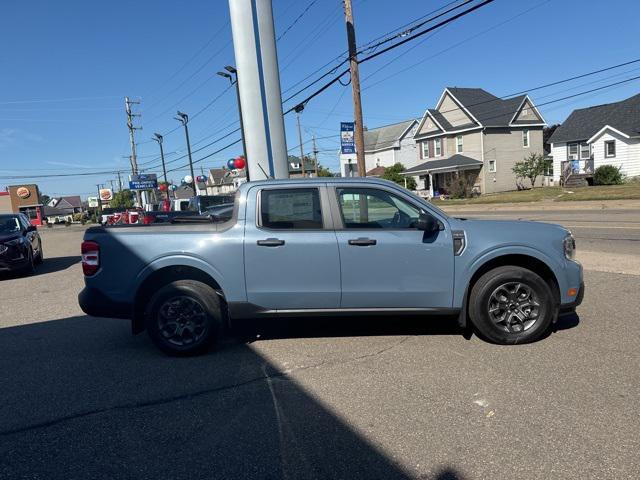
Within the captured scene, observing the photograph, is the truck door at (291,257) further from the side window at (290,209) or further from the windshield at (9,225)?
the windshield at (9,225)

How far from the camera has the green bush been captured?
34312 mm

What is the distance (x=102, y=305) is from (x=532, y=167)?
133 ft

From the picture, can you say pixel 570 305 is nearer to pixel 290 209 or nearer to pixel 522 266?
pixel 522 266

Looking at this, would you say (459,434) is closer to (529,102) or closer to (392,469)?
(392,469)

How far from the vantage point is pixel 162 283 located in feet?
16.7

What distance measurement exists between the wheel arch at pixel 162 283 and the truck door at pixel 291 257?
463 millimetres

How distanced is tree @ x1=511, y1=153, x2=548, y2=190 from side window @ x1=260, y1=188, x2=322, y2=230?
39102 millimetres

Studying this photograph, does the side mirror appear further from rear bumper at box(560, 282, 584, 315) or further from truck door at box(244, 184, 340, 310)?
rear bumper at box(560, 282, 584, 315)

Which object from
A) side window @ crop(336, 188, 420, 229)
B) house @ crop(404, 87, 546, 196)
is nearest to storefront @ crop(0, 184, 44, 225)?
house @ crop(404, 87, 546, 196)

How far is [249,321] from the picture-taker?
247 inches

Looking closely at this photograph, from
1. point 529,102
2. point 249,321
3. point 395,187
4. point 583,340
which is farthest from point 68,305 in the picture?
point 529,102

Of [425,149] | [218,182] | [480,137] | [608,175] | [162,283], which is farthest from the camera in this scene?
[218,182]

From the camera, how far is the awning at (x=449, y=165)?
40.4 m

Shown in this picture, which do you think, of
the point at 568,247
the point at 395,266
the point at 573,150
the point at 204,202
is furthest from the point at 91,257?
the point at 573,150
